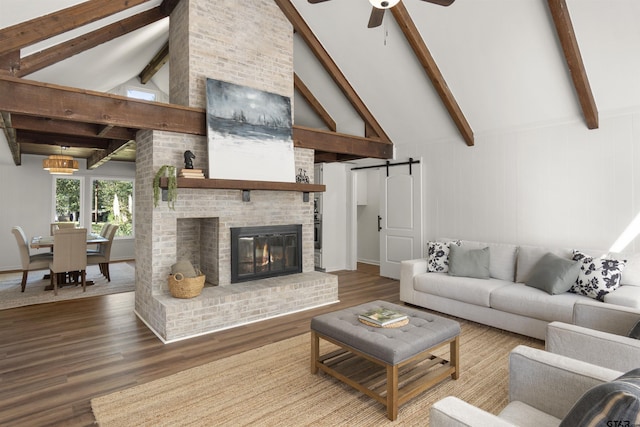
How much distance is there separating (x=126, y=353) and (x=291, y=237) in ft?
8.03

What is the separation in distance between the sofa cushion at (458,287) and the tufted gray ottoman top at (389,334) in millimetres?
1403

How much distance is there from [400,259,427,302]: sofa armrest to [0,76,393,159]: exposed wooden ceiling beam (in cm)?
314

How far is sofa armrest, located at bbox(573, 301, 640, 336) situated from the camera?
2.37m

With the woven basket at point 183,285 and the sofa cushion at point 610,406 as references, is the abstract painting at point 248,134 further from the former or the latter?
the sofa cushion at point 610,406

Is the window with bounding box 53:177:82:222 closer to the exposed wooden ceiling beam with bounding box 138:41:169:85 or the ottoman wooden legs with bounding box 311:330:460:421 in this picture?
the exposed wooden ceiling beam with bounding box 138:41:169:85

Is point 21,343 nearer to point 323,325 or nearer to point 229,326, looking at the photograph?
point 229,326

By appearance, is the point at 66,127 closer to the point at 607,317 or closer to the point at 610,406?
the point at 610,406

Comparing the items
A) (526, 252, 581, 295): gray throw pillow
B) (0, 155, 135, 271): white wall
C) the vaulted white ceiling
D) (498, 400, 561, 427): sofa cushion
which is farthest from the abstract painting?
(0, 155, 135, 271): white wall

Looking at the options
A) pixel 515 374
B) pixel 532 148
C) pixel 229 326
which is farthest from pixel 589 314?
pixel 229 326

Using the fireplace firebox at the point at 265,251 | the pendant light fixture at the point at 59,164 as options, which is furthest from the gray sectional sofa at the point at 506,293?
the pendant light fixture at the point at 59,164

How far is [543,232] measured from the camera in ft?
15.3

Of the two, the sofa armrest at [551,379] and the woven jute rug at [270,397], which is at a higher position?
the sofa armrest at [551,379]

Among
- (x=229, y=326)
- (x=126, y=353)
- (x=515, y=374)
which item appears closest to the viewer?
(x=515, y=374)

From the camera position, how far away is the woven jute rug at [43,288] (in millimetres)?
4988
